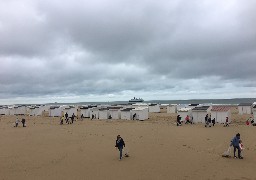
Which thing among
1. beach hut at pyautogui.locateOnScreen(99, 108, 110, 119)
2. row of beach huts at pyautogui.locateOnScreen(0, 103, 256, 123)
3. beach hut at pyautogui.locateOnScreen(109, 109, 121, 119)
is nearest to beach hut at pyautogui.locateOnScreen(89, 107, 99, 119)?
row of beach huts at pyautogui.locateOnScreen(0, 103, 256, 123)

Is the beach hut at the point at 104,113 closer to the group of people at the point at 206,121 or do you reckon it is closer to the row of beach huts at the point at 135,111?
the row of beach huts at the point at 135,111

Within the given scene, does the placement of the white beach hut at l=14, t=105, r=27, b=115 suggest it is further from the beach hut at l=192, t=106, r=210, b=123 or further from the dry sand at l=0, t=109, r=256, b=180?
the dry sand at l=0, t=109, r=256, b=180

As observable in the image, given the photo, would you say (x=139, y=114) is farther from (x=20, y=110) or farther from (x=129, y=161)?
(x=20, y=110)

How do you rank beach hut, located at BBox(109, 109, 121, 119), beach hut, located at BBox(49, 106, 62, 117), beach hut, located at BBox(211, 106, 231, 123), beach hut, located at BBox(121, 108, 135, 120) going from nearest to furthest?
1. beach hut, located at BBox(211, 106, 231, 123)
2. beach hut, located at BBox(121, 108, 135, 120)
3. beach hut, located at BBox(109, 109, 121, 119)
4. beach hut, located at BBox(49, 106, 62, 117)

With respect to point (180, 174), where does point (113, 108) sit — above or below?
above

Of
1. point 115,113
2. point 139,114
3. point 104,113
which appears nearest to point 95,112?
point 104,113

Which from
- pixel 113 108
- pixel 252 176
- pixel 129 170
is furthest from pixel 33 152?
pixel 113 108

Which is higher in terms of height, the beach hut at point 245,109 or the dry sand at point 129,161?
the beach hut at point 245,109

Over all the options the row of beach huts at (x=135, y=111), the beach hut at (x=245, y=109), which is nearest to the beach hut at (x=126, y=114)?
the row of beach huts at (x=135, y=111)

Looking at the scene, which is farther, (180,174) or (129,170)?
(129,170)

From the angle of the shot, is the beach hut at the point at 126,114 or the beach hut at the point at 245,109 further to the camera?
the beach hut at the point at 245,109

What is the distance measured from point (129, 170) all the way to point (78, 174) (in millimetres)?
3061

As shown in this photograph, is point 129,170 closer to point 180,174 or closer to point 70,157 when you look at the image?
point 180,174

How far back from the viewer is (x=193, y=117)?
4609 cm
